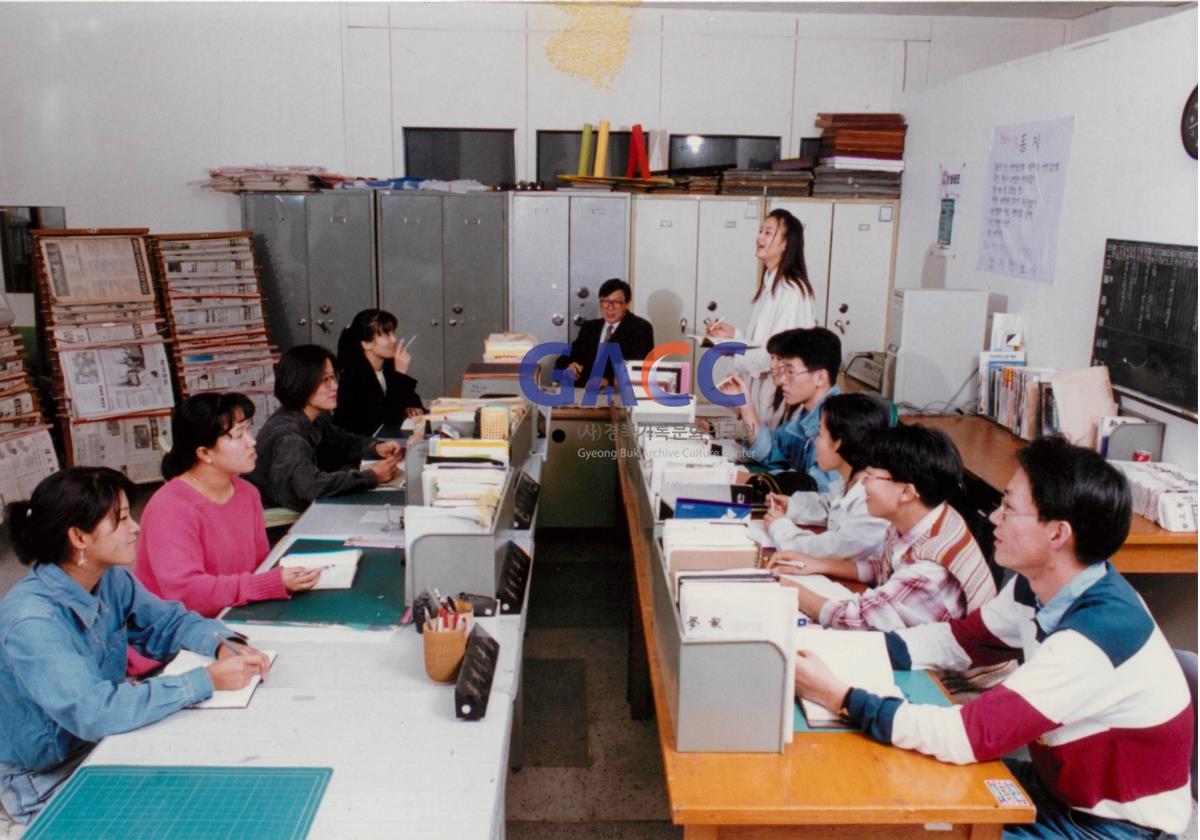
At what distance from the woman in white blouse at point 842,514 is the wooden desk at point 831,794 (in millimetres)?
856

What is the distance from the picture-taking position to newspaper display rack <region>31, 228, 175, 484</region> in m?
5.40

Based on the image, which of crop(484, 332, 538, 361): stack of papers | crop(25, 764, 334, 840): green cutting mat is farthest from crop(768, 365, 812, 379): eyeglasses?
crop(25, 764, 334, 840): green cutting mat

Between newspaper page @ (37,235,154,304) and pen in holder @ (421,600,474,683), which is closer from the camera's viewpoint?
pen in holder @ (421,600,474,683)

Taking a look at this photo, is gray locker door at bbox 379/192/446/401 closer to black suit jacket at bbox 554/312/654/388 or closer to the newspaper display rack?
black suit jacket at bbox 554/312/654/388

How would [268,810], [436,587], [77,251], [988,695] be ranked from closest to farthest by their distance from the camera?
1. [268,810]
2. [988,695]
3. [436,587]
4. [77,251]

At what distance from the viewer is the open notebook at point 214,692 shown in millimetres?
1975

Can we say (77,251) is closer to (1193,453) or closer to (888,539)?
(888,539)

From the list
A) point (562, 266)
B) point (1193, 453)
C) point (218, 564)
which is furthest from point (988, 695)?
point (562, 266)

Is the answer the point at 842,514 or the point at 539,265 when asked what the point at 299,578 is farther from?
the point at 539,265

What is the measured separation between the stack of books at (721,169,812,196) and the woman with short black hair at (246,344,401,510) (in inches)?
139

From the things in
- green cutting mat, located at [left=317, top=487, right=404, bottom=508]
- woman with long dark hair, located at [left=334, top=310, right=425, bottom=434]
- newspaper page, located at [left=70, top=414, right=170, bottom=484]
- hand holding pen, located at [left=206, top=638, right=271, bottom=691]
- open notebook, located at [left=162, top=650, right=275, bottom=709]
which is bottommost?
newspaper page, located at [left=70, top=414, right=170, bottom=484]

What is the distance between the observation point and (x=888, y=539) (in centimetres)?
255

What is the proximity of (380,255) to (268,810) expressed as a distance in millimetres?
5090

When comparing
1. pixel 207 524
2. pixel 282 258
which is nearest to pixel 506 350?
pixel 207 524
